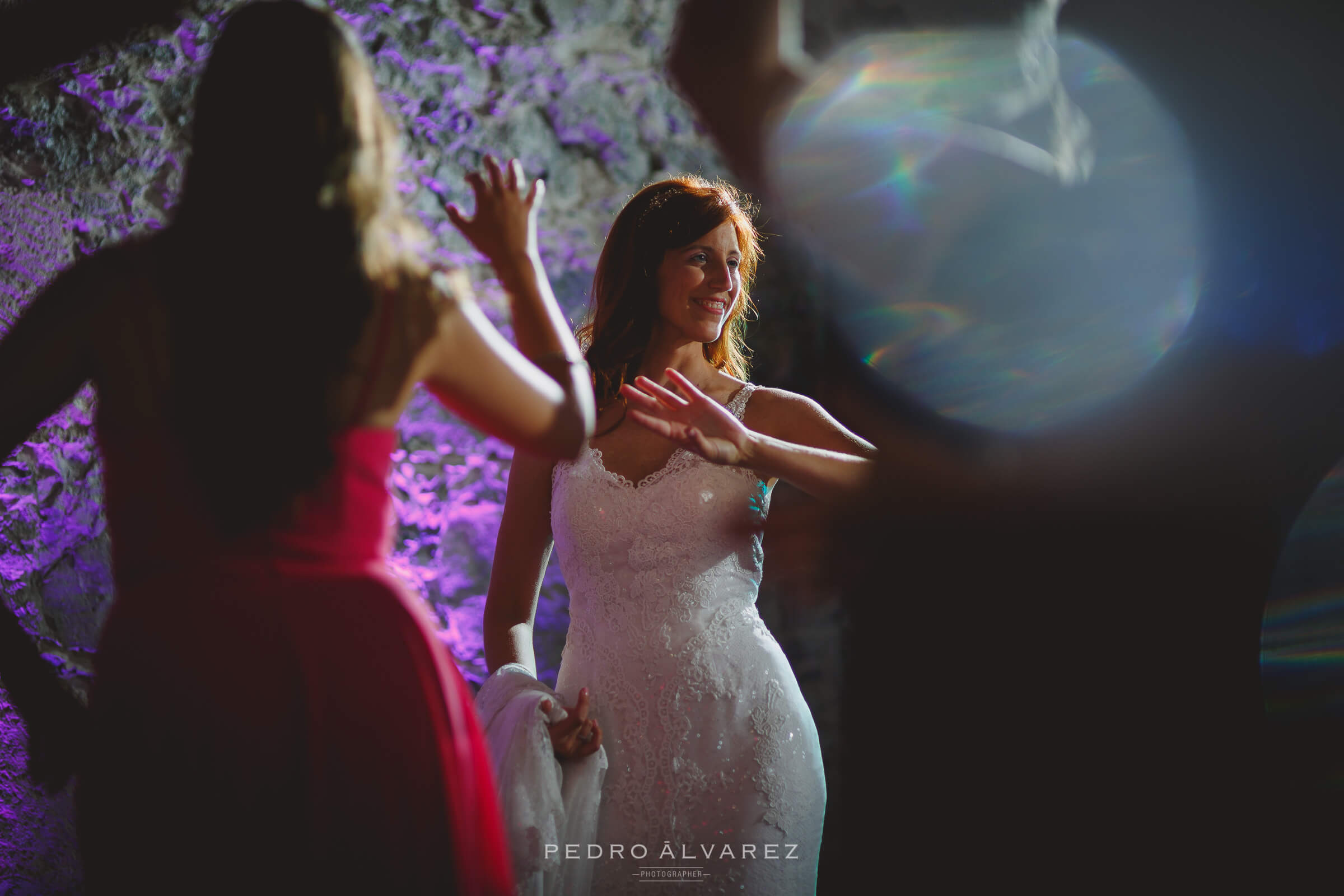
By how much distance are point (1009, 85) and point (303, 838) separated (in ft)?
9.67

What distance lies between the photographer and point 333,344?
893 millimetres

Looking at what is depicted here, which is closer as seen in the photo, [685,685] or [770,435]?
[685,685]

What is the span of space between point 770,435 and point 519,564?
1.97ft

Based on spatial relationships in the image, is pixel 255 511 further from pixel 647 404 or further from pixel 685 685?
pixel 685 685

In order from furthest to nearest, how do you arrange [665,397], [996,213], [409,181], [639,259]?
1. [996,213]
2. [409,181]
3. [639,259]
4. [665,397]

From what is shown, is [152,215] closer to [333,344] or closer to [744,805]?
[333,344]

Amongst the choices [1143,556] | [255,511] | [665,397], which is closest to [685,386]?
[665,397]

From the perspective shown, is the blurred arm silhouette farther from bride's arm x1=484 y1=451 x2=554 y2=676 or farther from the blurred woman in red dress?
the blurred woman in red dress

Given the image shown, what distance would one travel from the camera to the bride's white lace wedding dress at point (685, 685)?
172 cm

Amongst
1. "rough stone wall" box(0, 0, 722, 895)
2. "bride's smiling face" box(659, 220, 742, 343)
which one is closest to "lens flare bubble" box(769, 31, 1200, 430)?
"rough stone wall" box(0, 0, 722, 895)

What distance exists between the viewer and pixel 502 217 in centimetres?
111

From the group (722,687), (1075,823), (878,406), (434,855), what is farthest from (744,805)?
(878,406)

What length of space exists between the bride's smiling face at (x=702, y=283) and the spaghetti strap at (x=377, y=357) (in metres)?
1.18

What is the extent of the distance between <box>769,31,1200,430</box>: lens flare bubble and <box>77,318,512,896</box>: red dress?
2.38 metres
